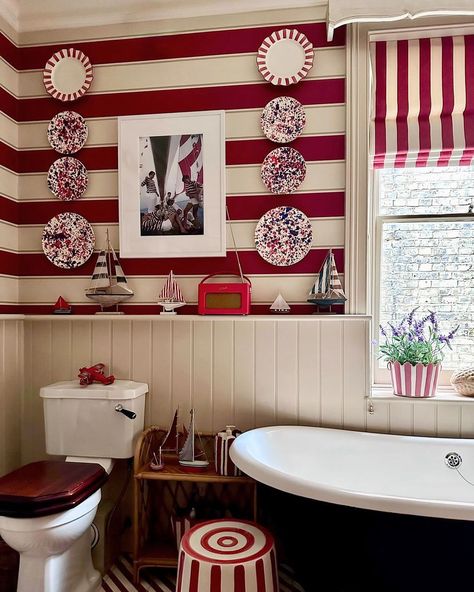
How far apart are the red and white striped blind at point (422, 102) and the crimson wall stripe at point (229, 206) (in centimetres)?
33

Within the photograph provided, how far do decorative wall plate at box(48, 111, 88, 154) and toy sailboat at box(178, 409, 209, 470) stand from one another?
152 cm

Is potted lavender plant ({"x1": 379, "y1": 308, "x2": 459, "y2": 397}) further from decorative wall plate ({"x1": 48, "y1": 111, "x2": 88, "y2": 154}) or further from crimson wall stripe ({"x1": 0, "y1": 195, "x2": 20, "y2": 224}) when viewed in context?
crimson wall stripe ({"x1": 0, "y1": 195, "x2": 20, "y2": 224})

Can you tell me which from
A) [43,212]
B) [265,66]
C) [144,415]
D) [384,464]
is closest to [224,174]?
[265,66]

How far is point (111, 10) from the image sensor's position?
253cm

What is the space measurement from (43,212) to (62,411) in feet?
3.46

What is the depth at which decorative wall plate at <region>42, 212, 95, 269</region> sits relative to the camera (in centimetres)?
258

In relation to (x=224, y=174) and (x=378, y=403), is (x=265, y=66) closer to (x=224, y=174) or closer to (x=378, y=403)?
(x=224, y=174)

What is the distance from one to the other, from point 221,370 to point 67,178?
1.28 meters

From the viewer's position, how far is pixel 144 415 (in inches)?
98.6

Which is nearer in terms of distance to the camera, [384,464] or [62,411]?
[384,464]

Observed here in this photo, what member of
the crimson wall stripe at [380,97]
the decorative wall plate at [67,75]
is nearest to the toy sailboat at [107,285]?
the decorative wall plate at [67,75]

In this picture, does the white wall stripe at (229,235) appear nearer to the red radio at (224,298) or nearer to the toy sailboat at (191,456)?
the red radio at (224,298)

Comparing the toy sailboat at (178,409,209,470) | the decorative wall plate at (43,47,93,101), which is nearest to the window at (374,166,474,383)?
the toy sailboat at (178,409,209,470)

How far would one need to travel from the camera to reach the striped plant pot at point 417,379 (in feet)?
7.61
